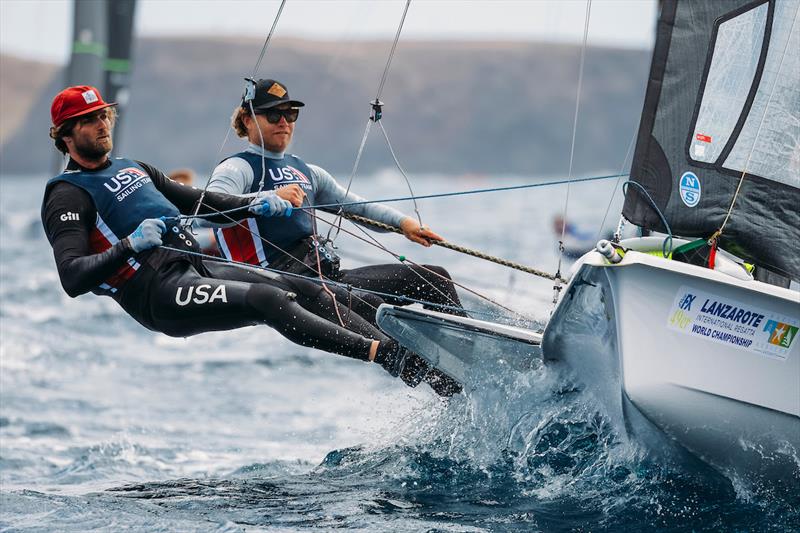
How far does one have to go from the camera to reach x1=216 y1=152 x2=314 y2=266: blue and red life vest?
3.96 meters

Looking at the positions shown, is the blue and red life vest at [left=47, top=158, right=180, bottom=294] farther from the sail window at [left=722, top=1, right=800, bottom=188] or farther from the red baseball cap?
the sail window at [left=722, top=1, right=800, bottom=188]

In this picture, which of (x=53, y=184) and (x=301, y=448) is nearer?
(x=53, y=184)

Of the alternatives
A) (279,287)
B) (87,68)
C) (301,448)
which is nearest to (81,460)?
(301,448)

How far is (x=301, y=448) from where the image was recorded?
5539mm

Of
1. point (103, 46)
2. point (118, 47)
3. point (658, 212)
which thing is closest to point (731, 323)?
point (658, 212)

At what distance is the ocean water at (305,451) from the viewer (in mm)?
3387

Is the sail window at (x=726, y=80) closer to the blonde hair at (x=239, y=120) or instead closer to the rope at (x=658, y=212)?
the rope at (x=658, y=212)

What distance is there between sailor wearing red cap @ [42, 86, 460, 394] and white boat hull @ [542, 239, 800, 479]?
2.53ft

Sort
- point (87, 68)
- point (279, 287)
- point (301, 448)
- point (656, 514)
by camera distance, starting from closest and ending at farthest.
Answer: point (656, 514) < point (279, 287) < point (301, 448) < point (87, 68)

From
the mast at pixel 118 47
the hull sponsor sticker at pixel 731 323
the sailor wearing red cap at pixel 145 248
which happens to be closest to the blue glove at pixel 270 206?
the sailor wearing red cap at pixel 145 248

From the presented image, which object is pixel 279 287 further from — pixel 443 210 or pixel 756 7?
pixel 443 210

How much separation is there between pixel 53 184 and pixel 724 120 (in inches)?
83.1

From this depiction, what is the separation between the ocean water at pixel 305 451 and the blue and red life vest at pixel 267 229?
0.79 meters

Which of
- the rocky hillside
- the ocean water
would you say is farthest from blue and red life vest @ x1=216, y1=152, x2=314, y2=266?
the rocky hillside
